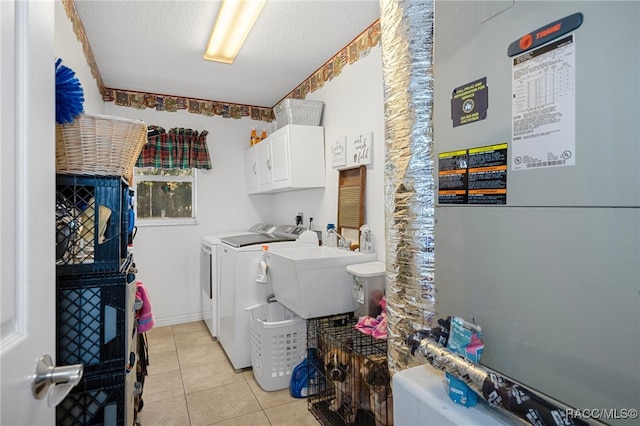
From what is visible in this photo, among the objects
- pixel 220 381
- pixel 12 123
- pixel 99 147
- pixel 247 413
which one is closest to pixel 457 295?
pixel 12 123

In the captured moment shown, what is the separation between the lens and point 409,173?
1237mm

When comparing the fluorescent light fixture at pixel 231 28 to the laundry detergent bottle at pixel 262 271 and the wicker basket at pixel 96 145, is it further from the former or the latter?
Answer: the laundry detergent bottle at pixel 262 271

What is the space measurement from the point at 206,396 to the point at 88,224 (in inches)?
68.9

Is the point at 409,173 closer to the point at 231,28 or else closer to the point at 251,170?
the point at 231,28

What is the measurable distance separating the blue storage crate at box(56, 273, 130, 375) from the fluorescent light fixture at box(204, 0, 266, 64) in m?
1.75

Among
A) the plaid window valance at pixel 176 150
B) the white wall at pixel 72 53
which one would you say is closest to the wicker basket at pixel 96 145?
the white wall at pixel 72 53

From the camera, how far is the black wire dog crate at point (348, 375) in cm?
159

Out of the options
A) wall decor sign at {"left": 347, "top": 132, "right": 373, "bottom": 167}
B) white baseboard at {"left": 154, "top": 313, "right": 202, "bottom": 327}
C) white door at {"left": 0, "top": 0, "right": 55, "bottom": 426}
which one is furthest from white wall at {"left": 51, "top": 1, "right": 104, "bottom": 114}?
white baseboard at {"left": 154, "top": 313, "right": 202, "bottom": 327}

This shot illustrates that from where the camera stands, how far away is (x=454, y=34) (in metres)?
0.84

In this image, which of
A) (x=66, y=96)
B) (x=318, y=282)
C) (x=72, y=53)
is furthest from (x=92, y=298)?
(x=72, y=53)

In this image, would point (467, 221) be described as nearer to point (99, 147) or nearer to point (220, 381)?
point (99, 147)

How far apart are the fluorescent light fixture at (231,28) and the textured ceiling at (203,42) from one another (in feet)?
0.18

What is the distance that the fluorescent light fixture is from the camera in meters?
2.06

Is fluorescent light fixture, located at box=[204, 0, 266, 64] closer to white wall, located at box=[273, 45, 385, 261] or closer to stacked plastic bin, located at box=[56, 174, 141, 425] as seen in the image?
white wall, located at box=[273, 45, 385, 261]
